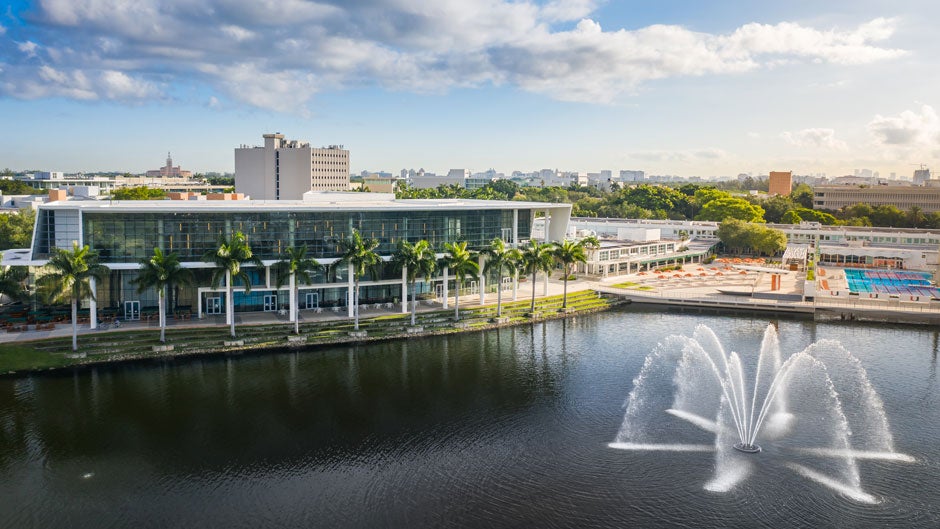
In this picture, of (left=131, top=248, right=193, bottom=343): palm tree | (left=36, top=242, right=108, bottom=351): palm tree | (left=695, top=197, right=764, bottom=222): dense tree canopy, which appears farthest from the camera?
(left=695, top=197, right=764, bottom=222): dense tree canopy

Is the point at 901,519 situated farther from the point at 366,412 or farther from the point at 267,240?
the point at 267,240

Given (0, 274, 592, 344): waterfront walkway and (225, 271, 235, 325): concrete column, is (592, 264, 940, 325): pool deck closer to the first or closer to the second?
(0, 274, 592, 344): waterfront walkway

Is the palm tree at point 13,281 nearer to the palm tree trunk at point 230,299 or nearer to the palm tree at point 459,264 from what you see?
the palm tree trunk at point 230,299

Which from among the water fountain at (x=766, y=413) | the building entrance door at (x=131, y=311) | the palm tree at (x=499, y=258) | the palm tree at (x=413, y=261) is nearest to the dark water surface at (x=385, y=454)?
the water fountain at (x=766, y=413)

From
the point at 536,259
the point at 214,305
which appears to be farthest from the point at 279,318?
the point at 536,259

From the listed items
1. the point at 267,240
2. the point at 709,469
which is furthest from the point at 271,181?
the point at 709,469

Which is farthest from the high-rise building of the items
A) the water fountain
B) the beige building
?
the beige building
